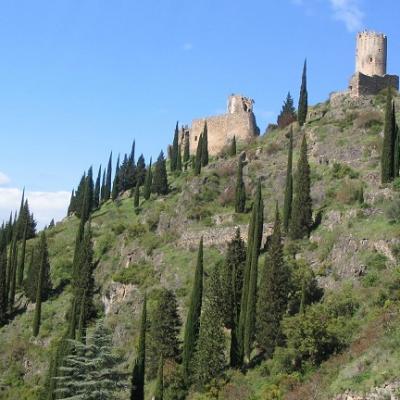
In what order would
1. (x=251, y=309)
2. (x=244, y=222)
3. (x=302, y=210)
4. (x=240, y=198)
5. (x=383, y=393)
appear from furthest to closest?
(x=240, y=198) < (x=244, y=222) < (x=302, y=210) < (x=251, y=309) < (x=383, y=393)

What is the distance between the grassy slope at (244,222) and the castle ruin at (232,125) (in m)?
9.33

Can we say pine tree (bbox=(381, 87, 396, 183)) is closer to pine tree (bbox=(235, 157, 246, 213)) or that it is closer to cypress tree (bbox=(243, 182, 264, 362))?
pine tree (bbox=(235, 157, 246, 213))

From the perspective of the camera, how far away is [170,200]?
72500mm

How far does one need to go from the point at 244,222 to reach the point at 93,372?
2517 centimetres

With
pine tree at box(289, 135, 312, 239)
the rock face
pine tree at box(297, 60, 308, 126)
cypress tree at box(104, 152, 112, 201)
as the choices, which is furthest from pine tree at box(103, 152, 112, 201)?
the rock face

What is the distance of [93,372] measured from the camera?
119 ft

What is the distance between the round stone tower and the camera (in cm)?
7569

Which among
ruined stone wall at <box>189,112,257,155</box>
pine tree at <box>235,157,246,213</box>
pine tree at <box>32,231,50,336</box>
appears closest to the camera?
pine tree at <box>32,231,50,336</box>

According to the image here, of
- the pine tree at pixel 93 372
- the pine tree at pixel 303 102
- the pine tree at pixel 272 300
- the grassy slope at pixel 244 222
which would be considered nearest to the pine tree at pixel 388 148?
the grassy slope at pixel 244 222

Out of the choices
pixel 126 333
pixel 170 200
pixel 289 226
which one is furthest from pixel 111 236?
pixel 289 226

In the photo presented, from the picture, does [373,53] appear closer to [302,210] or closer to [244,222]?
[244,222]

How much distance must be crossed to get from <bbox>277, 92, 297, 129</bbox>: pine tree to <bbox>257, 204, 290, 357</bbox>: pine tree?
35.9m

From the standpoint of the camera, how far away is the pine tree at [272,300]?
40.2m

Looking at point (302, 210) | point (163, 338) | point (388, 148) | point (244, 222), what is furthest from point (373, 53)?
point (163, 338)
